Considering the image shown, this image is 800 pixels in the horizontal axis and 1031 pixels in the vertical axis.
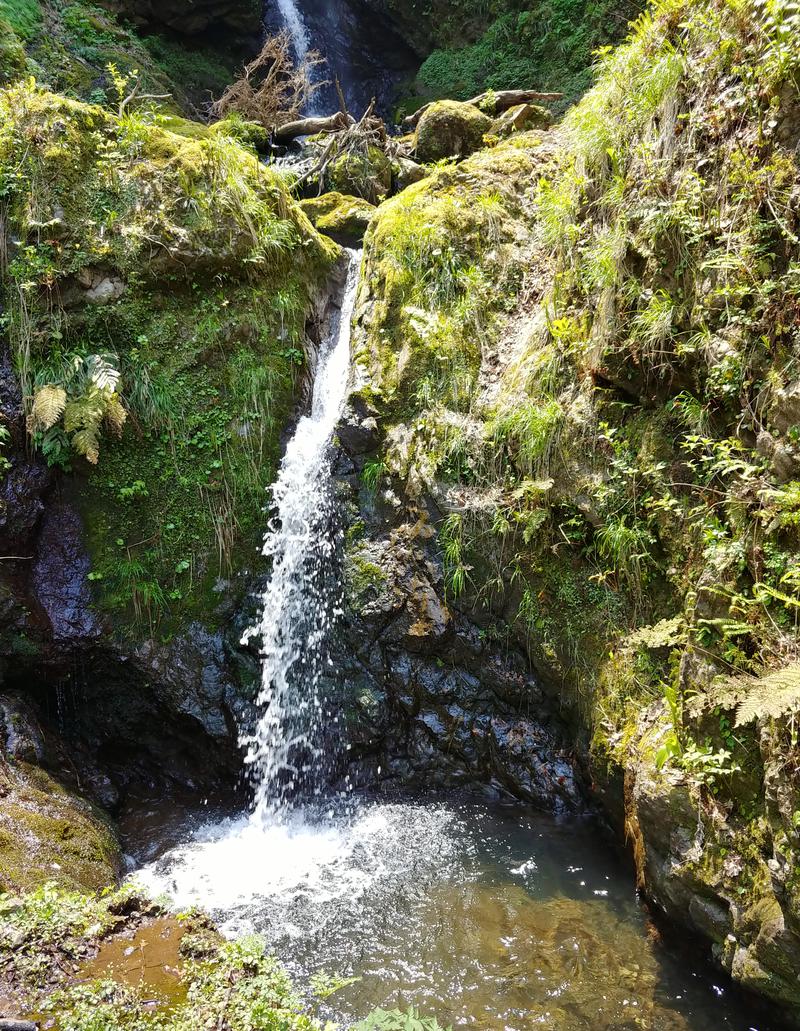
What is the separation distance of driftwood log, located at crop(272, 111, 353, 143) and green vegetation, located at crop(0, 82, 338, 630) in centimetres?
435

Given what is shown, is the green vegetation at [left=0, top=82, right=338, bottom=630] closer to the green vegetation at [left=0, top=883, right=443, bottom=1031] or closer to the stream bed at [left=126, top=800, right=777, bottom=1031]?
the stream bed at [left=126, top=800, right=777, bottom=1031]

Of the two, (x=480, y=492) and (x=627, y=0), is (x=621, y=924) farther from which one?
(x=627, y=0)

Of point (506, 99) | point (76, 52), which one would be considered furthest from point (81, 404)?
point (76, 52)

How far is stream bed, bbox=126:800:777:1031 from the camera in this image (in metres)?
3.32

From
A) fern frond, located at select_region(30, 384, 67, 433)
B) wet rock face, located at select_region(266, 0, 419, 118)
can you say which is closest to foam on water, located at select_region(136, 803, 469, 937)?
fern frond, located at select_region(30, 384, 67, 433)

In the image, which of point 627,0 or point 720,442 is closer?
point 720,442

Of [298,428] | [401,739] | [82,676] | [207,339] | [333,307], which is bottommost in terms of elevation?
[82,676]

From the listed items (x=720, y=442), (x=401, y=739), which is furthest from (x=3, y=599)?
(x=720, y=442)

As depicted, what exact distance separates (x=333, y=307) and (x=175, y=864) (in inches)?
235

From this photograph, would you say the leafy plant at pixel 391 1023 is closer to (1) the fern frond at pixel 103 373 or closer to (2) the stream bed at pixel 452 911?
(2) the stream bed at pixel 452 911

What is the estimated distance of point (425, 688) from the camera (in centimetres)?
543

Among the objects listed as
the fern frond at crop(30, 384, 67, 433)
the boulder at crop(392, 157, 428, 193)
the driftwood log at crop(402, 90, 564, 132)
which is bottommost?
the fern frond at crop(30, 384, 67, 433)

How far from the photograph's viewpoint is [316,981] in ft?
9.65

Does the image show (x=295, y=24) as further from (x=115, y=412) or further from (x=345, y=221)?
(x=115, y=412)
